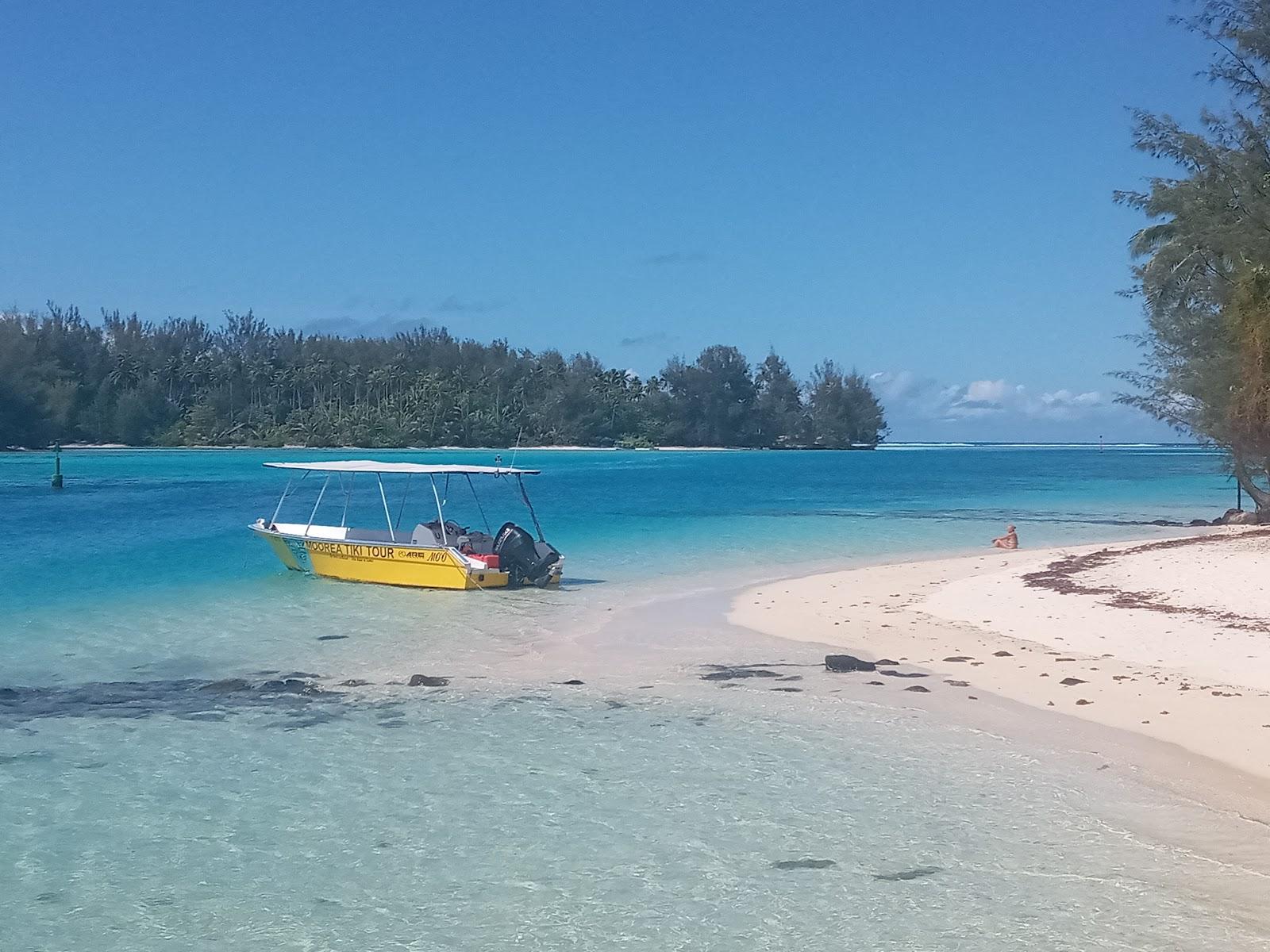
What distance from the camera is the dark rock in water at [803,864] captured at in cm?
736

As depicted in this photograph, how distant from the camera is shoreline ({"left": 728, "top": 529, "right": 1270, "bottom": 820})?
9757mm

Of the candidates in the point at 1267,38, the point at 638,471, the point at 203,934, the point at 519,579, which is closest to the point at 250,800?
the point at 203,934

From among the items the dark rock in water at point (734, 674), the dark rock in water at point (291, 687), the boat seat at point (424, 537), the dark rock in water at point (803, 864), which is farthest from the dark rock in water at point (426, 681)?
the boat seat at point (424, 537)

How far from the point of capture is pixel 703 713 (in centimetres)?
1157

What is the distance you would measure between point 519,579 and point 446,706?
10.1 meters

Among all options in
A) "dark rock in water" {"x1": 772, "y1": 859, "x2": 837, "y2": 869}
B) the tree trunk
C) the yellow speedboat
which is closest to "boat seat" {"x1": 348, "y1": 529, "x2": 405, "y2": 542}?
the yellow speedboat

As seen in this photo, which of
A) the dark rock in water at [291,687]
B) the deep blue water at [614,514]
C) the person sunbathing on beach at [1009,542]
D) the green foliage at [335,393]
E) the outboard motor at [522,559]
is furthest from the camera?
the green foliage at [335,393]

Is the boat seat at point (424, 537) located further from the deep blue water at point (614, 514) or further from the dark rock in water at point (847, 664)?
the dark rock in water at point (847, 664)

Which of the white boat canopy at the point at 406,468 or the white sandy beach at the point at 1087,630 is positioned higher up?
the white boat canopy at the point at 406,468

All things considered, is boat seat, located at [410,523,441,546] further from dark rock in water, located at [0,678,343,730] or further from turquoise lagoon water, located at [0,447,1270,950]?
dark rock in water, located at [0,678,343,730]

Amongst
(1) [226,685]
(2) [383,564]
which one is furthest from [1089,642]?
(2) [383,564]

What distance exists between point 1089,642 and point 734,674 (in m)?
4.50

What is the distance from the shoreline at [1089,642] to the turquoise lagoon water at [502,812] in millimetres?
1056

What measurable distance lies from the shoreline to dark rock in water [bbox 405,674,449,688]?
183 inches
